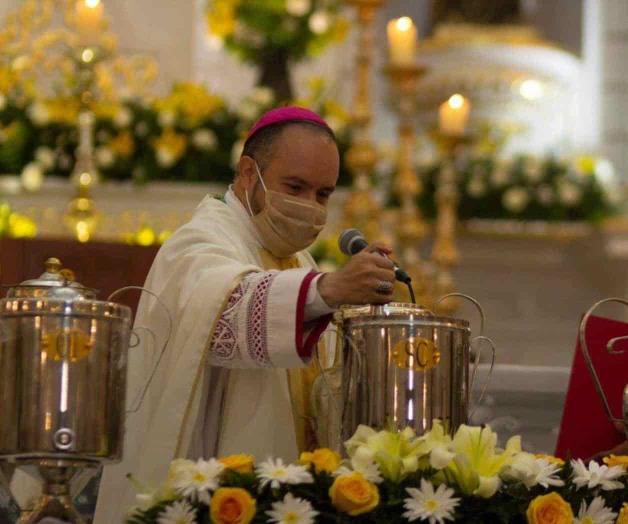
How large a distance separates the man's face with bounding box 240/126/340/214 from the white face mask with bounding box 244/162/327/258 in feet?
0.09

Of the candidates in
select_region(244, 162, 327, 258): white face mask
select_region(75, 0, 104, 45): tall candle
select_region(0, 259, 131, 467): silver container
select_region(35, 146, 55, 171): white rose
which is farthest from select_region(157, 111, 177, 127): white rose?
select_region(0, 259, 131, 467): silver container

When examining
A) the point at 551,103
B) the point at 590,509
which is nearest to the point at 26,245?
the point at 590,509

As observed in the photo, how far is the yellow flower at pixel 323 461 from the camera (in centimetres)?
301

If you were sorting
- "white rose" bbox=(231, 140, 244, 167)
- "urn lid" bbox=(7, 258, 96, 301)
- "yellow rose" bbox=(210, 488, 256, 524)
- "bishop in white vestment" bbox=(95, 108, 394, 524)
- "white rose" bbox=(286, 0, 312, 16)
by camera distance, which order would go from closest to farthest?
"yellow rose" bbox=(210, 488, 256, 524) < "urn lid" bbox=(7, 258, 96, 301) < "bishop in white vestment" bbox=(95, 108, 394, 524) < "white rose" bbox=(231, 140, 244, 167) < "white rose" bbox=(286, 0, 312, 16)

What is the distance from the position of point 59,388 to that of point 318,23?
19.6 feet

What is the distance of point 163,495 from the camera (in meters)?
2.96

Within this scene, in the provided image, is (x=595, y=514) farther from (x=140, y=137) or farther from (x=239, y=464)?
(x=140, y=137)

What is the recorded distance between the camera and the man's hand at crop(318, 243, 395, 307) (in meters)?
3.30

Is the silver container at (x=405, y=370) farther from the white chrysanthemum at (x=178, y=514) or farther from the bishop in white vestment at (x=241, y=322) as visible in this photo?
the white chrysanthemum at (x=178, y=514)

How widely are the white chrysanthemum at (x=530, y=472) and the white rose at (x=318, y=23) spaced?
598 centimetres

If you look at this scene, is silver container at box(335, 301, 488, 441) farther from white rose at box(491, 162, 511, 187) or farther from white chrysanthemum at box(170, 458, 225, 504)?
white rose at box(491, 162, 511, 187)

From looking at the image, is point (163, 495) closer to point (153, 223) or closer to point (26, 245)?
point (26, 245)

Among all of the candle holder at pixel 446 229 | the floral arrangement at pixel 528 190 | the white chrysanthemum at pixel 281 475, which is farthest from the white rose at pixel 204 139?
the white chrysanthemum at pixel 281 475

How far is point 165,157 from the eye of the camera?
7715 millimetres
